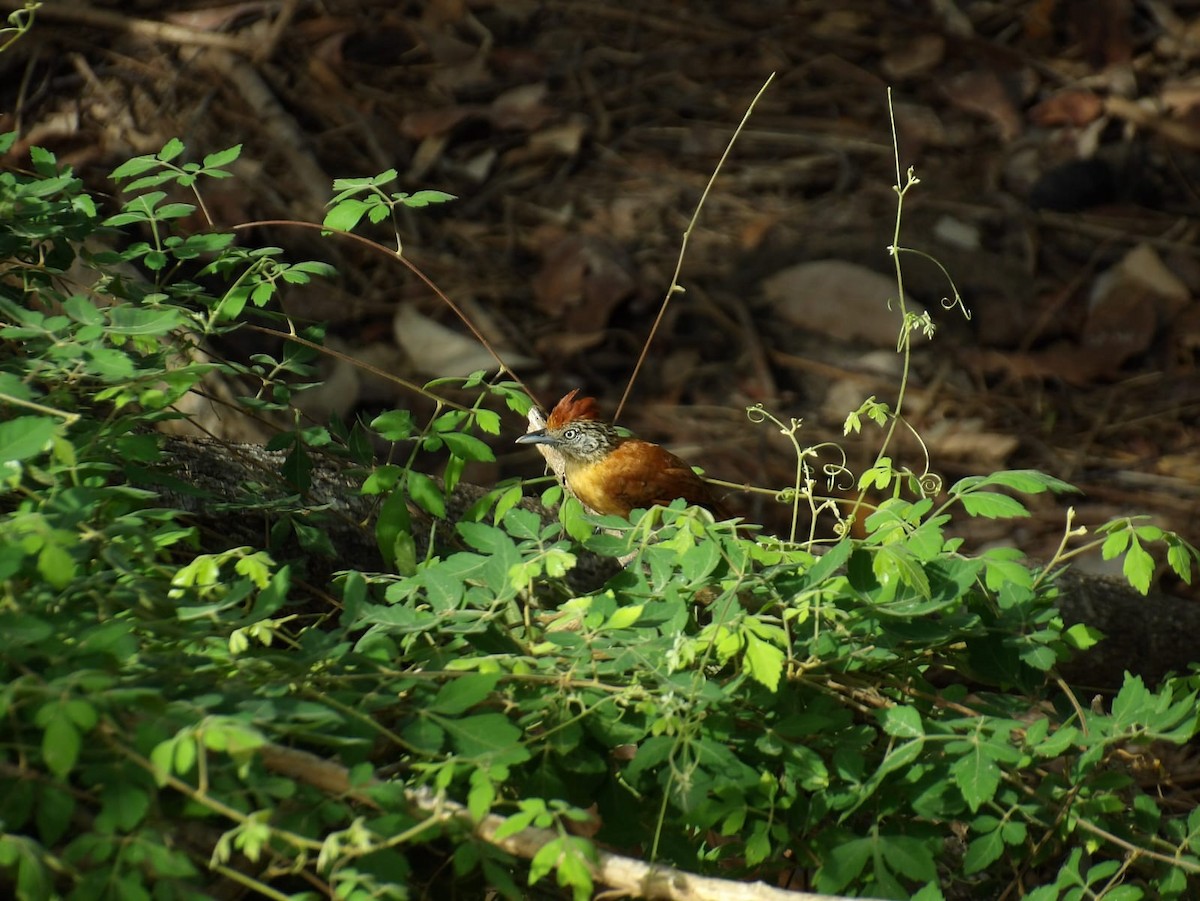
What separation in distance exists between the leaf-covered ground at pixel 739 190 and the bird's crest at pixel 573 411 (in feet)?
5.89

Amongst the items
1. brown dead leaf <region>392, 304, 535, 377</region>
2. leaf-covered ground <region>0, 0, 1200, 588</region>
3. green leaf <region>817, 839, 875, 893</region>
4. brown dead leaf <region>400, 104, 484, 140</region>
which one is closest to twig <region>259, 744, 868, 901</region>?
green leaf <region>817, 839, 875, 893</region>

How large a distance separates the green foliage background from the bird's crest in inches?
42.0

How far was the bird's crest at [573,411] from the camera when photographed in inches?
127

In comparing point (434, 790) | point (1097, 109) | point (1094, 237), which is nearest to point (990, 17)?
point (1097, 109)

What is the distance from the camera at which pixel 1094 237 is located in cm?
610

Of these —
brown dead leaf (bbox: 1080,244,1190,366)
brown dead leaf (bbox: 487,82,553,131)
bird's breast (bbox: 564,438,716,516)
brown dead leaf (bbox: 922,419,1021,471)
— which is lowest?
brown dead leaf (bbox: 922,419,1021,471)

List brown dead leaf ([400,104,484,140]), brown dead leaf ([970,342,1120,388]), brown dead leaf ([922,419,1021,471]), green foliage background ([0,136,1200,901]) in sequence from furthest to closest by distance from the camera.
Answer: brown dead leaf ([400,104,484,140])
brown dead leaf ([970,342,1120,388])
brown dead leaf ([922,419,1021,471])
green foliage background ([0,136,1200,901])

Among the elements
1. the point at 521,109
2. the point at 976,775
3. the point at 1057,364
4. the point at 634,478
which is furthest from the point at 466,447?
the point at 521,109

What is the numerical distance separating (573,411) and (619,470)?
0.23 m

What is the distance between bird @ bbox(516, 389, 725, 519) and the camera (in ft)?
10.9

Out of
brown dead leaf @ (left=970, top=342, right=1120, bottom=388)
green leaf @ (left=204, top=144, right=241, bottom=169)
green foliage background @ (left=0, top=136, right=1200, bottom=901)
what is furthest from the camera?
brown dead leaf @ (left=970, top=342, right=1120, bottom=388)

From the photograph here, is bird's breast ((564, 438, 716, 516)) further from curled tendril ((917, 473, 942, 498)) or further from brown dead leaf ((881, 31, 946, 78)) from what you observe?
brown dead leaf ((881, 31, 946, 78))

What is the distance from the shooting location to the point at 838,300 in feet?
18.9

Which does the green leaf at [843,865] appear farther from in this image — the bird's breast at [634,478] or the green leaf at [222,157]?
the bird's breast at [634,478]
